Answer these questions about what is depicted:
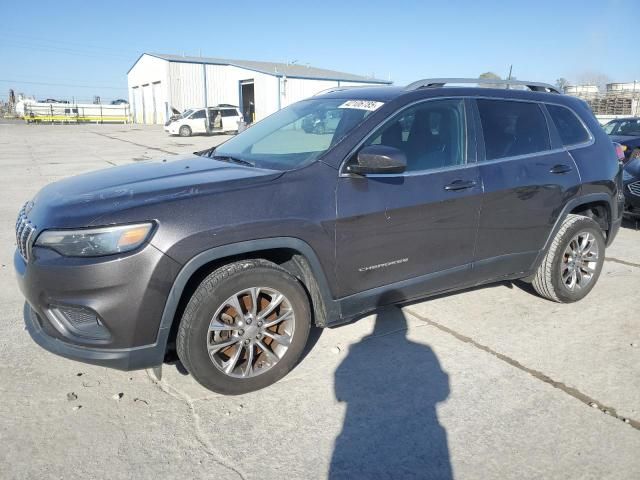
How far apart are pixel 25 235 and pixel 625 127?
45.2 feet

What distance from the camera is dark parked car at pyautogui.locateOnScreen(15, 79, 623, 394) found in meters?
2.63

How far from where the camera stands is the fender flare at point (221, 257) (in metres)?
2.68

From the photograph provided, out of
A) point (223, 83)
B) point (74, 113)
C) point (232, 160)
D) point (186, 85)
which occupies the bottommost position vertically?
point (232, 160)

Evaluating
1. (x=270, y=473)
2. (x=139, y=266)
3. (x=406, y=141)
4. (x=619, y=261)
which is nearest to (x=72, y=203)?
(x=139, y=266)

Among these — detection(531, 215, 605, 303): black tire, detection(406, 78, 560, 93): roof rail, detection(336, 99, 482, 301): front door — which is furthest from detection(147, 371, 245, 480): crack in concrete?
detection(531, 215, 605, 303): black tire

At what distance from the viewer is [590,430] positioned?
9.03 ft

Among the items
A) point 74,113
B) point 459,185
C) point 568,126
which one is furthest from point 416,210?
point 74,113

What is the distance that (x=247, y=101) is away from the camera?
4697 cm

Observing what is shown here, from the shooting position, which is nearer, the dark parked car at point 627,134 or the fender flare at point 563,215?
the fender flare at point 563,215

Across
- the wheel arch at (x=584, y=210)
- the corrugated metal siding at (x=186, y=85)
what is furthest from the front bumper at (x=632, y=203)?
the corrugated metal siding at (x=186, y=85)

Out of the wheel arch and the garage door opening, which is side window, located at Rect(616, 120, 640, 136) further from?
the garage door opening

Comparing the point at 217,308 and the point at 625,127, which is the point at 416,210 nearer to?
the point at 217,308

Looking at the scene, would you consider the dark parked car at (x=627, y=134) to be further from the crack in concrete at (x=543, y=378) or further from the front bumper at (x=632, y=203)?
the crack in concrete at (x=543, y=378)

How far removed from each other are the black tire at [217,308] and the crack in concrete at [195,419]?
0.58 ft
